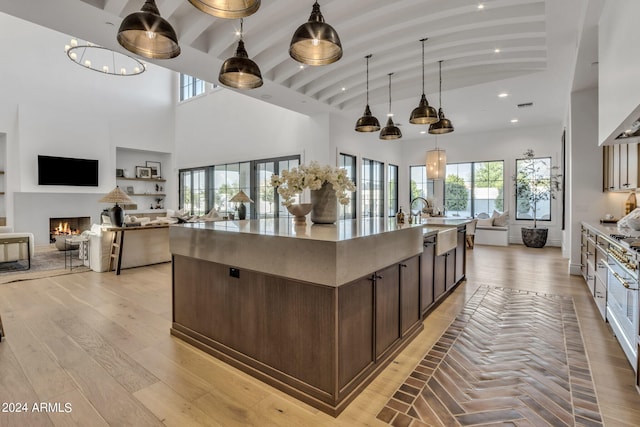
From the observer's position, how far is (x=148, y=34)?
2.38 meters

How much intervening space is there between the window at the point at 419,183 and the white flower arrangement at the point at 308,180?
8.30m

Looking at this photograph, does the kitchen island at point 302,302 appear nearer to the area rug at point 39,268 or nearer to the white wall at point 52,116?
the area rug at point 39,268

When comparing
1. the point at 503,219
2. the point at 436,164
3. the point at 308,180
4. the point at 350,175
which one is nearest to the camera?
the point at 308,180

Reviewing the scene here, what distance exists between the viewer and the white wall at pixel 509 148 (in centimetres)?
856

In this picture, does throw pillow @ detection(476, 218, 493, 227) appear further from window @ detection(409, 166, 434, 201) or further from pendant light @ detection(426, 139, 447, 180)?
pendant light @ detection(426, 139, 447, 180)

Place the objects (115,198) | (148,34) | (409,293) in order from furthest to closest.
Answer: (115,198) → (409,293) → (148,34)

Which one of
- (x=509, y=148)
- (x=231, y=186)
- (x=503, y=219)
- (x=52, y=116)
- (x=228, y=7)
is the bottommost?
(x=503, y=219)

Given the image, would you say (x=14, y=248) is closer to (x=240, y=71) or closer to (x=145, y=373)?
(x=145, y=373)

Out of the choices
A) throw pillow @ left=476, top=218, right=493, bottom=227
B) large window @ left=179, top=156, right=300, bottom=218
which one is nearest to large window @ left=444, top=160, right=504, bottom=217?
throw pillow @ left=476, top=218, right=493, bottom=227

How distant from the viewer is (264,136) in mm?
8555

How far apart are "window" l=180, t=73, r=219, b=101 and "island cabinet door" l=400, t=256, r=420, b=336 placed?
10.0m

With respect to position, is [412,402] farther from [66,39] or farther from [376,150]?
[66,39]

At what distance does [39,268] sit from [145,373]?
516 cm

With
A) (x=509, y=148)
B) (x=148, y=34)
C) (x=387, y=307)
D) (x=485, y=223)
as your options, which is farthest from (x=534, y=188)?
(x=148, y=34)
